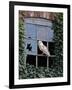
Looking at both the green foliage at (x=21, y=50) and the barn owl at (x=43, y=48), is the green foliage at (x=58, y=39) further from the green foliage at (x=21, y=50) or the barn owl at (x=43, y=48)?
the green foliage at (x=21, y=50)

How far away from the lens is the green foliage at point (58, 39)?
192cm

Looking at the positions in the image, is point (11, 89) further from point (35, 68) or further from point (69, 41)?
point (69, 41)

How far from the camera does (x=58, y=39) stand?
6.31ft

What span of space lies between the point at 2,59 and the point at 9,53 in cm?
6

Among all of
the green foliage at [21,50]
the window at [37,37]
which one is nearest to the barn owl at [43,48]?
the window at [37,37]

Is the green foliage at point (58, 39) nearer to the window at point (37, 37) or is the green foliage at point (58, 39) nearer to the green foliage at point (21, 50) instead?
the window at point (37, 37)

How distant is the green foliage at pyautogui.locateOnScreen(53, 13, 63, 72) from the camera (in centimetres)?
192

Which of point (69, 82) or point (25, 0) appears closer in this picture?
point (25, 0)

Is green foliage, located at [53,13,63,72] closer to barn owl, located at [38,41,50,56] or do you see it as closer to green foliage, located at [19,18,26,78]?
barn owl, located at [38,41,50,56]

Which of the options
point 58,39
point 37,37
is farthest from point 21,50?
point 58,39

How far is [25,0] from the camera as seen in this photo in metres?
1.83

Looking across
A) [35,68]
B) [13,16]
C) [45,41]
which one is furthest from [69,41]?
[13,16]

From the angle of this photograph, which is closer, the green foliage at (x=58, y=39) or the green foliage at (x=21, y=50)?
the green foliage at (x=21, y=50)

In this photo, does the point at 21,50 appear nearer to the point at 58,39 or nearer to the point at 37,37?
the point at 37,37
